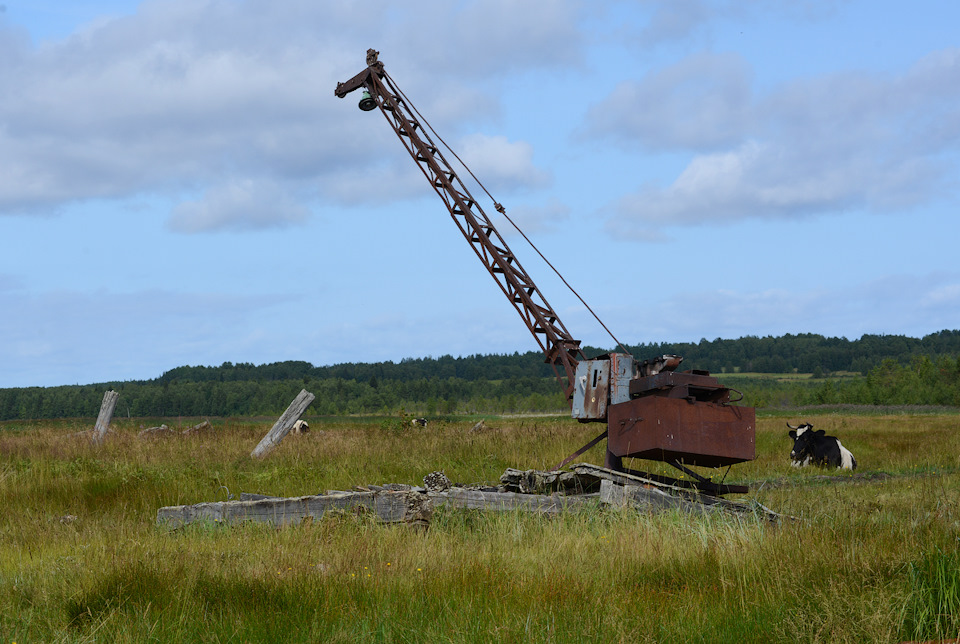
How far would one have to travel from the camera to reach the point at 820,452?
17.0 metres

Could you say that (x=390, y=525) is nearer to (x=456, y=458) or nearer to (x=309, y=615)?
(x=309, y=615)

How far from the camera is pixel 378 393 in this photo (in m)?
118

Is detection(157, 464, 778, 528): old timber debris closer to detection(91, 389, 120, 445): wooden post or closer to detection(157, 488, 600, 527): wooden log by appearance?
detection(157, 488, 600, 527): wooden log

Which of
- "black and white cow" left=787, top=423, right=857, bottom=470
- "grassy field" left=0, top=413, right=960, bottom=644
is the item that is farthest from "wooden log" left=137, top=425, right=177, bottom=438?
"black and white cow" left=787, top=423, right=857, bottom=470

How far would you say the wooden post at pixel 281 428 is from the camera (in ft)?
47.5

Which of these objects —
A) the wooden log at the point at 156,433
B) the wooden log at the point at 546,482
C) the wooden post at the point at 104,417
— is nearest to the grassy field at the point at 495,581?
the wooden log at the point at 546,482

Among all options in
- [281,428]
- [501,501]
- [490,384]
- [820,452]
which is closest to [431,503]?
[501,501]

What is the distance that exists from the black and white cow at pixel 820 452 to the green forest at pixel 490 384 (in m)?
11.9

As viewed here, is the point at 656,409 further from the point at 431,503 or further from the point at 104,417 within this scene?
the point at 104,417

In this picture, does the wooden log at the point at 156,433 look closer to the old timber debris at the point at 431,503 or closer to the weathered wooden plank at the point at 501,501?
the old timber debris at the point at 431,503

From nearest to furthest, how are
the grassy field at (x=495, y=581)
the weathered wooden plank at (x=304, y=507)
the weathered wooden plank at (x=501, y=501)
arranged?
the grassy field at (x=495, y=581), the weathered wooden plank at (x=304, y=507), the weathered wooden plank at (x=501, y=501)

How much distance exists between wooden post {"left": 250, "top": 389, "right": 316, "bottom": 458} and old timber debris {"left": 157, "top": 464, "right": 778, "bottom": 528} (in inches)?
217

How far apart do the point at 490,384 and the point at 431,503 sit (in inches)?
5529

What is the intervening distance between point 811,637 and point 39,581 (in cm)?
495
